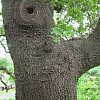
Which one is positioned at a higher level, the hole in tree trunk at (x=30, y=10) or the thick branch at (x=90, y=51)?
the hole in tree trunk at (x=30, y=10)

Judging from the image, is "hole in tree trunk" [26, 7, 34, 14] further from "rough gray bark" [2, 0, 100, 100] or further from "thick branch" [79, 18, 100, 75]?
"thick branch" [79, 18, 100, 75]

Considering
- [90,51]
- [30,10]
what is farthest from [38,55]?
[90,51]

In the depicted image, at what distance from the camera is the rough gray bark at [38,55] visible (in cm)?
258

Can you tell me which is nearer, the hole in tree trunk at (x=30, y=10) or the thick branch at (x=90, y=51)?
the hole in tree trunk at (x=30, y=10)

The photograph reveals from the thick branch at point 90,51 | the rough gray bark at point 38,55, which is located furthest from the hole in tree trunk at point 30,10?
the thick branch at point 90,51

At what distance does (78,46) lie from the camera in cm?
284

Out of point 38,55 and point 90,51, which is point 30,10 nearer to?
point 38,55

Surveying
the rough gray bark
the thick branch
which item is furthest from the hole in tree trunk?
the thick branch

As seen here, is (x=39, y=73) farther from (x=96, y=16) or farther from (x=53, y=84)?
(x=96, y=16)

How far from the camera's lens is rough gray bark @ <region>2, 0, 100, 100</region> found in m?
2.58

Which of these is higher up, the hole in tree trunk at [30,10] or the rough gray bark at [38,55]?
the hole in tree trunk at [30,10]

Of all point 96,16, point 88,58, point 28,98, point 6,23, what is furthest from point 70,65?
point 96,16

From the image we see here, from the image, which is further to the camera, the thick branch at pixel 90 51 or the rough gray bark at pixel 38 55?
the thick branch at pixel 90 51

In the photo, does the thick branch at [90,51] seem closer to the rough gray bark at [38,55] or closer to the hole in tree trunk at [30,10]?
the rough gray bark at [38,55]
